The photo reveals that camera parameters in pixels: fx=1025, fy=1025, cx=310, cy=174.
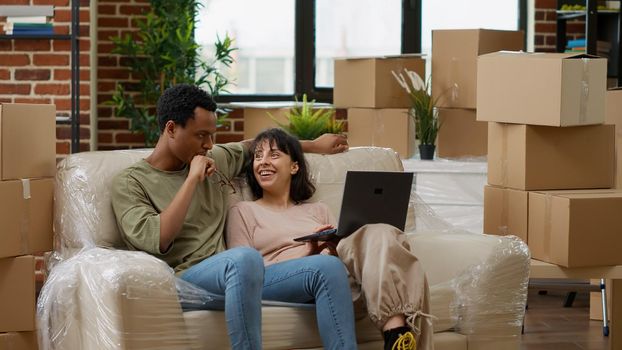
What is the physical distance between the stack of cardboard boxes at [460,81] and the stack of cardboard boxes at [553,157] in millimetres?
1142

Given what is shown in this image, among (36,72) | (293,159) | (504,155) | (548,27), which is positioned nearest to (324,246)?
(293,159)

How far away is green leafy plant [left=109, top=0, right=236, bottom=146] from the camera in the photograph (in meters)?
5.25

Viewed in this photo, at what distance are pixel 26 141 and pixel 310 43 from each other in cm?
295

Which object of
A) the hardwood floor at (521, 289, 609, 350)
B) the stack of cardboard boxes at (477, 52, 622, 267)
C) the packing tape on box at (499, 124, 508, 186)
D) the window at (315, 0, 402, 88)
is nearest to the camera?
the stack of cardboard boxes at (477, 52, 622, 267)

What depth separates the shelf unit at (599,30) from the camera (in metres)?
5.46

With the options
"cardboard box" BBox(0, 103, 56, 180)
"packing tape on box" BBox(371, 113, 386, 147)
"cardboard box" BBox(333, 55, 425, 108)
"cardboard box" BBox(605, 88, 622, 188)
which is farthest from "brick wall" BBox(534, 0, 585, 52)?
"cardboard box" BBox(0, 103, 56, 180)

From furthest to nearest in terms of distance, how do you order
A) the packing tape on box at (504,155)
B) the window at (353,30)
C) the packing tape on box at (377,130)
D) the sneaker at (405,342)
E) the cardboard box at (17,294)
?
the window at (353,30)
the packing tape on box at (377,130)
the packing tape on box at (504,155)
the cardboard box at (17,294)
the sneaker at (405,342)

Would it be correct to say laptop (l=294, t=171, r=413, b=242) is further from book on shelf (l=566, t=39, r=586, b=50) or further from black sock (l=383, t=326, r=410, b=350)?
book on shelf (l=566, t=39, r=586, b=50)

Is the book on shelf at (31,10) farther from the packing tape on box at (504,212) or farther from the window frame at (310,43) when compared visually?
the packing tape on box at (504,212)

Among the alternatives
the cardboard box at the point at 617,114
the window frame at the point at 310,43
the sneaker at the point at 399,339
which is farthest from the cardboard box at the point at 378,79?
the sneaker at the point at 399,339

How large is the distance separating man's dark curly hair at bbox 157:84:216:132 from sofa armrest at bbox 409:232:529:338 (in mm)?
885

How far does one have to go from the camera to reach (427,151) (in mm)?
4906

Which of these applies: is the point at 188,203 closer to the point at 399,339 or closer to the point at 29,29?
the point at 399,339

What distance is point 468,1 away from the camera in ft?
20.0
